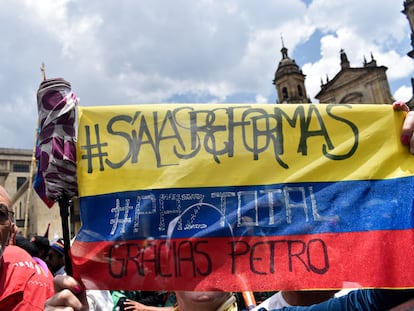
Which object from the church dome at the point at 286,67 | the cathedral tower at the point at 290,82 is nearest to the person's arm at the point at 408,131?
the cathedral tower at the point at 290,82

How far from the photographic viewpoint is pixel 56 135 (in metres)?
1.72

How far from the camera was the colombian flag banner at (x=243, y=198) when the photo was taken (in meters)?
1.74

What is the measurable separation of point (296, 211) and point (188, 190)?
54 centimetres

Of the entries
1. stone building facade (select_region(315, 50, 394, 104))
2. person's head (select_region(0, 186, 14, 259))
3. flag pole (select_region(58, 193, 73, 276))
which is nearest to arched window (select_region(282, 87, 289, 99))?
stone building facade (select_region(315, 50, 394, 104))

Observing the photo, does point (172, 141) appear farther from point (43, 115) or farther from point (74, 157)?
point (43, 115)

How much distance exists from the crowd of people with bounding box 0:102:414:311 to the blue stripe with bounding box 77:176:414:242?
0.26 m

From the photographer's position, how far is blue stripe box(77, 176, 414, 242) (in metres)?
1.79

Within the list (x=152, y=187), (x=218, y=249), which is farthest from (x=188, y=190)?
(x=218, y=249)

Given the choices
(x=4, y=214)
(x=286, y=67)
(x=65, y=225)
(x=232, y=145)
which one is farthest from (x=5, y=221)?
(x=286, y=67)

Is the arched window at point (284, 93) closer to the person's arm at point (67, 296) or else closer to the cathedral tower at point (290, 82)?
the cathedral tower at point (290, 82)

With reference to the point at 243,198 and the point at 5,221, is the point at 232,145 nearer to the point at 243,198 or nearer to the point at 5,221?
the point at 243,198

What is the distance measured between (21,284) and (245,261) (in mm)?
1581

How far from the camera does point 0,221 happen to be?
7.31 feet

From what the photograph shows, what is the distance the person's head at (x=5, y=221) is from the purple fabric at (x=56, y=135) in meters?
0.70
